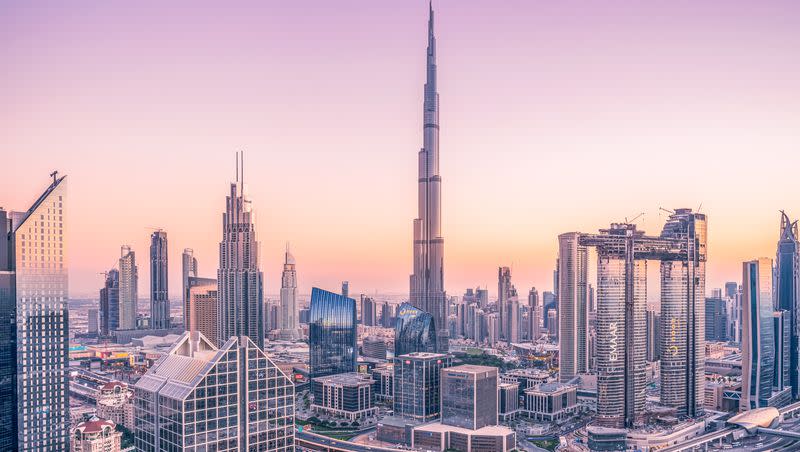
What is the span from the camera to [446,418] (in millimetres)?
35531

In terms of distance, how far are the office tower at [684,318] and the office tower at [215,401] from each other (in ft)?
101

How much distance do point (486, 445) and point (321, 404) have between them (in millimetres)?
14367

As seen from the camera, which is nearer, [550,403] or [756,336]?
[756,336]

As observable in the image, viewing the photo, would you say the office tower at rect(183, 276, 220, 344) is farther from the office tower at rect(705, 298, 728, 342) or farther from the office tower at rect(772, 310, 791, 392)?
the office tower at rect(705, 298, 728, 342)

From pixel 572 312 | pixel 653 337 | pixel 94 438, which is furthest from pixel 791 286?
pixel 94 438

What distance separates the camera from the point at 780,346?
1736 inches

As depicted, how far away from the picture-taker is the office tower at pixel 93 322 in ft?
238

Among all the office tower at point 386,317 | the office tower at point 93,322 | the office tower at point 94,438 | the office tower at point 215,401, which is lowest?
the office tower at point 386,317

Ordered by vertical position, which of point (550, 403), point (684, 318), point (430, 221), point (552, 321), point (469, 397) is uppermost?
point (430, 221)

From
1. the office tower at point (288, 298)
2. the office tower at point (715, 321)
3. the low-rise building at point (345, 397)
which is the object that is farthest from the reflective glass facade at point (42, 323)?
the office tower at point (715, 321)

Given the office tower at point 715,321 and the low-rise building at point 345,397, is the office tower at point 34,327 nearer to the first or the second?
the low-rise building at point 345,397

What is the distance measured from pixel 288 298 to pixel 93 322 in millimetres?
20898

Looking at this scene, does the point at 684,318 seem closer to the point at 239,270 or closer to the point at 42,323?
the point at 239,270

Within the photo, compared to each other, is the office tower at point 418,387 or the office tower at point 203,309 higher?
the office tower at point 203,309
